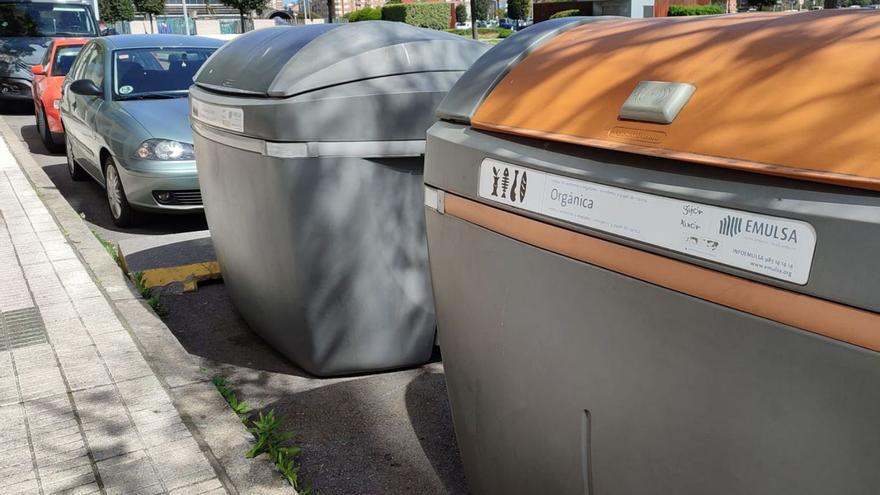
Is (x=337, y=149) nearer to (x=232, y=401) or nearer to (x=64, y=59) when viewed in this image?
(x=232, y=401)

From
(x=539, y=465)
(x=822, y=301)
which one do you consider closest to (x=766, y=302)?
(x=822, y=301)

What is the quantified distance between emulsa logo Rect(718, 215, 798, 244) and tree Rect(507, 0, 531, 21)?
7170 centimetres

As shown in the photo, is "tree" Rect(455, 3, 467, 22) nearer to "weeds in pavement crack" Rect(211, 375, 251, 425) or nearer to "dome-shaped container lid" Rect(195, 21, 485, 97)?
"dome-shaped container lid" Rect(195, 21, 485, 97)

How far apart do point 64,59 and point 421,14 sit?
4971 cm

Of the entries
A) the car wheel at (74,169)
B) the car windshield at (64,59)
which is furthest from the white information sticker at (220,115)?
the car windshield at (64,59)

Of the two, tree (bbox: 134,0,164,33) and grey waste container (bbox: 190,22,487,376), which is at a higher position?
tree (bbox: 134,0,164,33)

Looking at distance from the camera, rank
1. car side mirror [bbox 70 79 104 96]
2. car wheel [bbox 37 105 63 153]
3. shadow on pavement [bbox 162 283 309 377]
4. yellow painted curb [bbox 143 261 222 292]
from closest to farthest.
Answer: shadow on pavement [bbox 162 283 309 377] < yellow painted curb [bbox 143 261 222 292] < car side mirror [bbox 70 79 104 96] < car wheel [bbox 37 105 63 153]

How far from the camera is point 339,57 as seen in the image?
3514 mm

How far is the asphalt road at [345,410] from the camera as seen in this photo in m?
3.12

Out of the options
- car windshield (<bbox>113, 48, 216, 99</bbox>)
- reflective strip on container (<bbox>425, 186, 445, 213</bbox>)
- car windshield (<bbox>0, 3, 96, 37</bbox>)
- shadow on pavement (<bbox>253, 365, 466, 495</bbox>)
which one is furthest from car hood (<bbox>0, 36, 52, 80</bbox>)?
reflective strip on container (<bbox>425, 186, 445, 213</bbox>)

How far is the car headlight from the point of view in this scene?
6.78 meters

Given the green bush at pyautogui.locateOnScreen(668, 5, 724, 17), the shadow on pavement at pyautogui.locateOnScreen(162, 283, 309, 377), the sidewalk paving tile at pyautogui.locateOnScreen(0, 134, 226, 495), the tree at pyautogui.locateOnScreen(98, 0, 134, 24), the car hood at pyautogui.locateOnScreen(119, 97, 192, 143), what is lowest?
the shadow on pavement at pyautogui.locateOnScreen(162, 283, 309, 377)

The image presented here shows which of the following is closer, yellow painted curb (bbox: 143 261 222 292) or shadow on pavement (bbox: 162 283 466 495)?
shadow on pavement (bbox: 162 283 466 495)

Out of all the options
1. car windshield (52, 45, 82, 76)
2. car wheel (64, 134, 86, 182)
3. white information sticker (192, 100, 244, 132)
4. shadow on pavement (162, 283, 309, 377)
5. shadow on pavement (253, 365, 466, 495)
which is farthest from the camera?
car windshield (52, 45, 82, 76)
